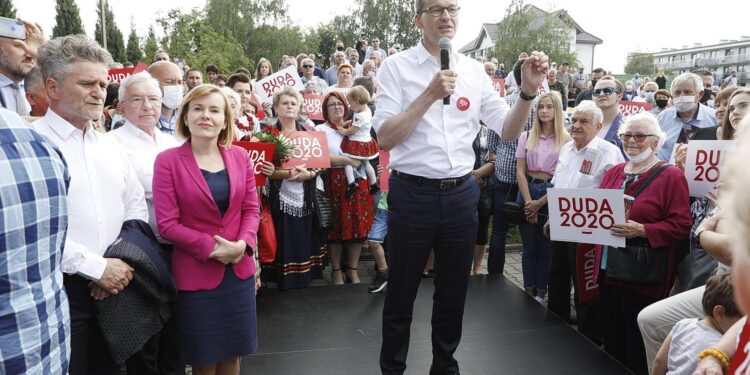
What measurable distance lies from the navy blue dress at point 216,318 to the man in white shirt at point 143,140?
397 mm

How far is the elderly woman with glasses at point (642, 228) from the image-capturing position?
3617mm

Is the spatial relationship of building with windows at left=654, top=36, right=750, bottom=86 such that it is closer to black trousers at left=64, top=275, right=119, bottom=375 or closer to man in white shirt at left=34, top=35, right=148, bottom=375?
man in white shirt at left=34, top=35, right=148, bottom=375

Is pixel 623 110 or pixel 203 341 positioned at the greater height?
pixel 623 110

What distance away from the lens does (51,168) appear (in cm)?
153

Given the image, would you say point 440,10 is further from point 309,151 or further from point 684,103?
point 684,103

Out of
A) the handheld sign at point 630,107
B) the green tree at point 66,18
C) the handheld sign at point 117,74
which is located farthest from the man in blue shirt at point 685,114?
the green tree at point 66,18

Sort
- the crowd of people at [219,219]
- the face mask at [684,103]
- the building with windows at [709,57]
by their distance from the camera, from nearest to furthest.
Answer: the crowd of people at [219,219] < the face mask at [684,103] < the building with windows at [709,57]

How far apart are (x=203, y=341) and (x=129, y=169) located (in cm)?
97

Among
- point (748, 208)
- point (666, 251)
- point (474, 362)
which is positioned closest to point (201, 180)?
point (474, 362)

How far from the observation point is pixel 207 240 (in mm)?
2730

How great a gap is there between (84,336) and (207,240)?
700 mm

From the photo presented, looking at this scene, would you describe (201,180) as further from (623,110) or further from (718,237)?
(623,110)

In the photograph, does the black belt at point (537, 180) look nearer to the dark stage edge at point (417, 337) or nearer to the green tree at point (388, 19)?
the dark stage edge at point (417, 337)

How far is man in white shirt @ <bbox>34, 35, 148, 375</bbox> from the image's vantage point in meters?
2.42
